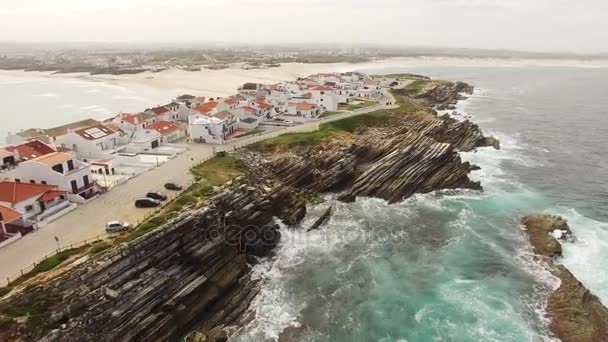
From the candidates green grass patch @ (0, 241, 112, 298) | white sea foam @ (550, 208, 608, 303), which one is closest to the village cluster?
green grass patch @ (0, 241, 112, 298)

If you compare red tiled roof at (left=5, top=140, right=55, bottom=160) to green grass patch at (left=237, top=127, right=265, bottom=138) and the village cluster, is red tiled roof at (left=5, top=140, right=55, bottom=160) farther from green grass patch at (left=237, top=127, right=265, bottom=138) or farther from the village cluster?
green grass patch at (left=237, top=127, right=265, bottom=138)

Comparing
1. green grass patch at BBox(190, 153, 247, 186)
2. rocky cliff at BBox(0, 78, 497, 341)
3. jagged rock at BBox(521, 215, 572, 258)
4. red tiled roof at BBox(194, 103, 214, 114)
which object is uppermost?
red tiled roof at BBox(194, 103, 214, 114)

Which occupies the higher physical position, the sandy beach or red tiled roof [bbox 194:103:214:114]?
red tiled roof [bbox 194:103:214:114]

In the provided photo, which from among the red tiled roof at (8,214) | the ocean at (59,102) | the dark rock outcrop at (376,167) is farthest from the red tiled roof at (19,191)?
the ocean at (59,102)

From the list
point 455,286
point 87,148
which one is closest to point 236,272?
point 455,286

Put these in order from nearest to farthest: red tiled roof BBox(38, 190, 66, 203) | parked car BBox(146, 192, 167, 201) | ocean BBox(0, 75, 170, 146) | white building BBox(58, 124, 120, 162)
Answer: red tiled roof BBox(38, 190, 66, 203) → parked car BBox(146, 192, 167, 201) → white building BBox(58, 124, 120, 162) → ocean BBox(0, 75, 170, 146)

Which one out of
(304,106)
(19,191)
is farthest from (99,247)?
(304,106)
